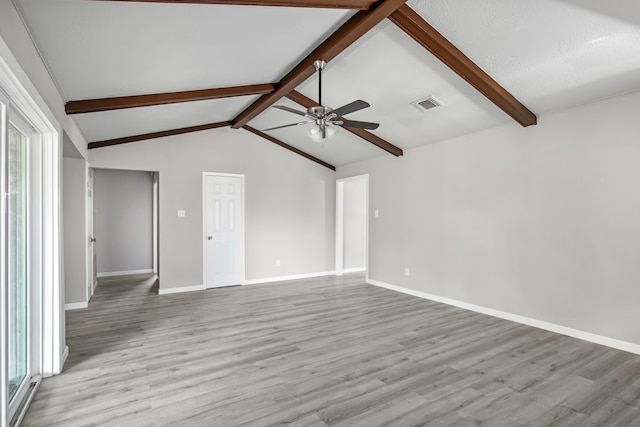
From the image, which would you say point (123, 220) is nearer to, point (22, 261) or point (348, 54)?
point (22, 261)

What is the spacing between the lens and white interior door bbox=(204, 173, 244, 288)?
5.95 meters

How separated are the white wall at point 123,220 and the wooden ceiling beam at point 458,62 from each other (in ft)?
22.3

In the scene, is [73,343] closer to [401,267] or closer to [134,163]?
[134,163]

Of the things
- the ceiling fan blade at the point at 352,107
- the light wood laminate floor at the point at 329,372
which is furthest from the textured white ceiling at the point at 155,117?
the light wood laminate floor at the point at 329,372

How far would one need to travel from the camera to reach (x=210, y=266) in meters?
5.95

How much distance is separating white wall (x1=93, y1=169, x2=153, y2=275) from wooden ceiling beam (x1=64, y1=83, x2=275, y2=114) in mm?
4315

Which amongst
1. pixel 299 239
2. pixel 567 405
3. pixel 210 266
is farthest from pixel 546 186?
pixel 210 266

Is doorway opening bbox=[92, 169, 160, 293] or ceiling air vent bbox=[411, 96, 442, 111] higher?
ceiling air vent bbox=[411, 96, 442, 111]

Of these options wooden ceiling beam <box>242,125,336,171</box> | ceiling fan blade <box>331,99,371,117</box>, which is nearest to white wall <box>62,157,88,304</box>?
wooden ceiling beam <box>242,125,336,171</box>

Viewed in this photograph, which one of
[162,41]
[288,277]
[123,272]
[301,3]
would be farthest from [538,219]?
[123,272]

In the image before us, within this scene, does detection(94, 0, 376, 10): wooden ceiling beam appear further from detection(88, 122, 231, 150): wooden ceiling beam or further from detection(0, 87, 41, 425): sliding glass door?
detection(88, 122, 231, 150): wooden ceiling beam

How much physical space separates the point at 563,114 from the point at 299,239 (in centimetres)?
485

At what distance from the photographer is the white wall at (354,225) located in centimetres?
768

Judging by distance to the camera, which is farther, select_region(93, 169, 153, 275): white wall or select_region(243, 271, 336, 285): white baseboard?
select_region(93, 169, 153, 275): white wall
